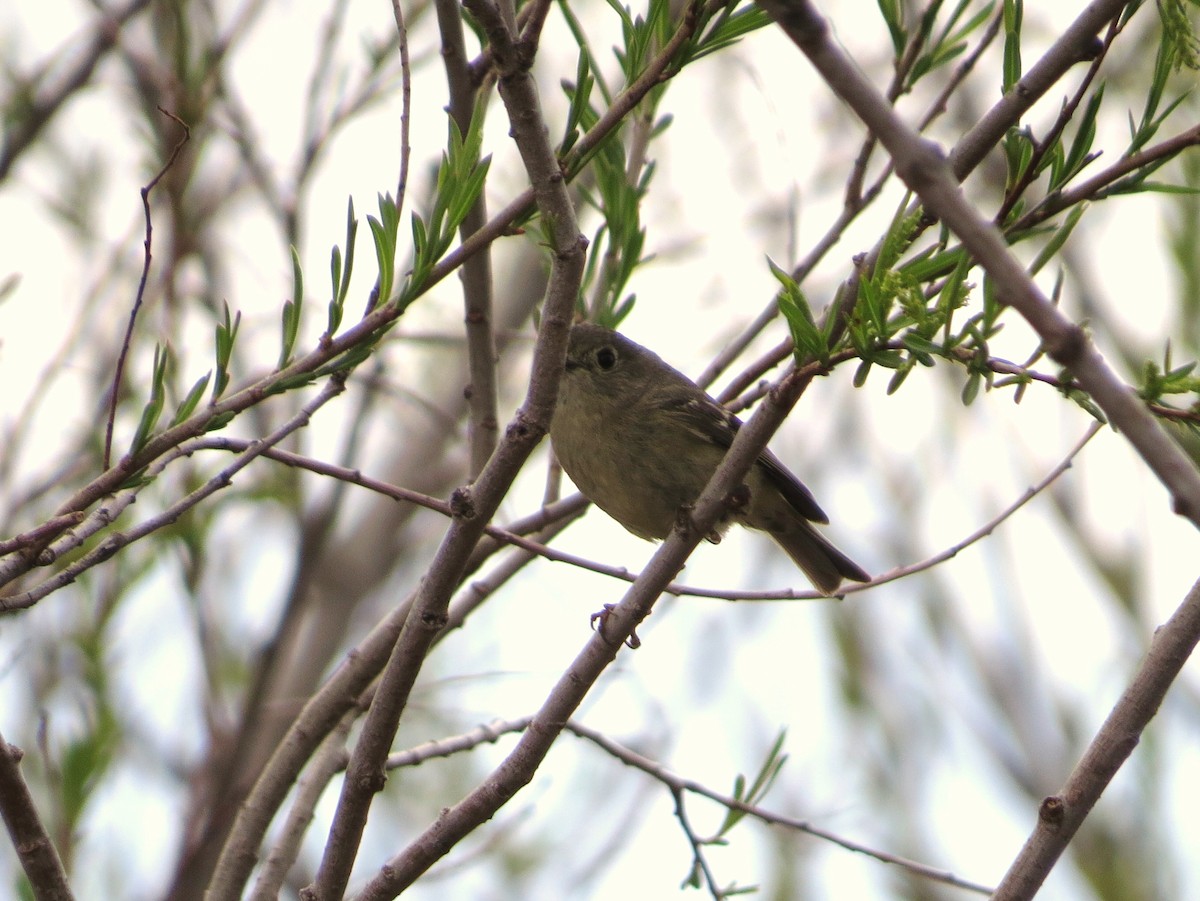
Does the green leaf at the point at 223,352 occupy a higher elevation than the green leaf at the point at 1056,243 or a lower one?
lower

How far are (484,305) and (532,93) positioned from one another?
1.04m

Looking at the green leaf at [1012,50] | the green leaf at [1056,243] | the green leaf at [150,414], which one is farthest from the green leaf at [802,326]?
the green leaf at [150,414]

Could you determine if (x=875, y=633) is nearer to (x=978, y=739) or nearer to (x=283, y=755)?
(x=978, y=739)

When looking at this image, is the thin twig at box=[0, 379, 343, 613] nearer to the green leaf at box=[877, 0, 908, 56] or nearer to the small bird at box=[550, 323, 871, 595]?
the green leaf at box=[877, 0, 908, 56]

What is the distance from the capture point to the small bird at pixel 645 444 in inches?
152

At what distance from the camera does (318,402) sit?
6.62ft

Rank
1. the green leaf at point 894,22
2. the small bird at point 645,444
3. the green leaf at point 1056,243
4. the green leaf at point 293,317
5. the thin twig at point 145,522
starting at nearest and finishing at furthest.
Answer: the green leaf at point 1056,243
the thin twig at point 145,522
the green leaf at point 293,317
the green leaf at point 894,22
the small bird at point 645,444

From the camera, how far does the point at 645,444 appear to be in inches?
156

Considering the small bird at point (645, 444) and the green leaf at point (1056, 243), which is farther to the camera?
the small bird at point (645, 444)

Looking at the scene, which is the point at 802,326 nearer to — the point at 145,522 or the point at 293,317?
the point at 293,317

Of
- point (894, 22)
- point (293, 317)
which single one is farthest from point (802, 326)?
point (894, 22)

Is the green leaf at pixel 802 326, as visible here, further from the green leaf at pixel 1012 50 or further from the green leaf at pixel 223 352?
the green leaf at pixel 223 352

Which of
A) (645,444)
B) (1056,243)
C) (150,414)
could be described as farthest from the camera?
(645,444)

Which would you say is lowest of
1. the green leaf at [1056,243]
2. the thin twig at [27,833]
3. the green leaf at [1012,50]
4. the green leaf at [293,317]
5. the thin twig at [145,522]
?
the thin twig at [27,833]
